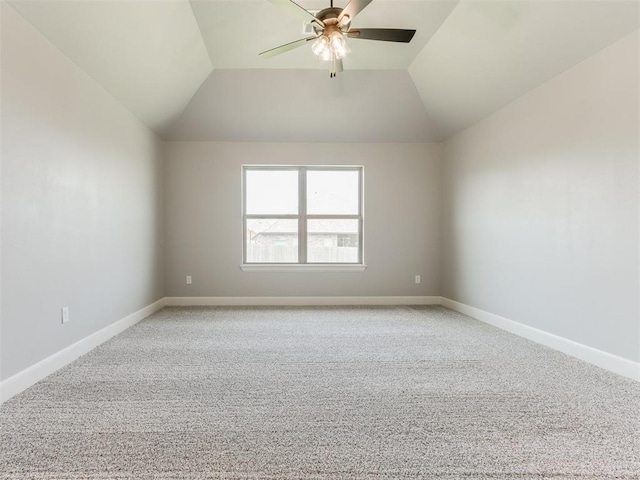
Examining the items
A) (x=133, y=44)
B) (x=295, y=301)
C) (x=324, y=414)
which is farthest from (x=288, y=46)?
(x=295, y=301)

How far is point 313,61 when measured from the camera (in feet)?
13.2

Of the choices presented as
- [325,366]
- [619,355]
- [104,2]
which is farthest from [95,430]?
[619,355]

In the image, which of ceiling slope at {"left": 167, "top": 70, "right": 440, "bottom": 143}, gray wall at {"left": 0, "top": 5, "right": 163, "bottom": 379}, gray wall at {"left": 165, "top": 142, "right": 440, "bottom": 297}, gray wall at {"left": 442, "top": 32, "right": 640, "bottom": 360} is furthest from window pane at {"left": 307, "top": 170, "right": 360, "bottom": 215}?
gray wall at {"left": 0, "top": 5, "right": 163, "bottom": 379}

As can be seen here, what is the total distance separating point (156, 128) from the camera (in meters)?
4.60

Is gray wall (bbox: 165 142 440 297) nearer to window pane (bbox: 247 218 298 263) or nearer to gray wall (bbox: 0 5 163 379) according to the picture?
window pane (bbox: 247 218 298 263)

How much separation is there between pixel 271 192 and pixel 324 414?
12.7ft

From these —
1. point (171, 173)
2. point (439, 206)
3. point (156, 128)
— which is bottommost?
point (439, 206)

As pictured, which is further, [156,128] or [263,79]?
[156,128]

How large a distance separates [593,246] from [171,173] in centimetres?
505

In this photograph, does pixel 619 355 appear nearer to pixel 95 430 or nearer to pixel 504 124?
pixel 504 124

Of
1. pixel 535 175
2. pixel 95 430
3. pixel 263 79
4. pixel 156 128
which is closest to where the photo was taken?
pixel 95 430

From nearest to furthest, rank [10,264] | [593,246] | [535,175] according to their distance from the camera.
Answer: [10,264], [593,246], [535,175]

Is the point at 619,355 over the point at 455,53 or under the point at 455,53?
under

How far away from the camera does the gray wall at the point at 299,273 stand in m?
5.09
